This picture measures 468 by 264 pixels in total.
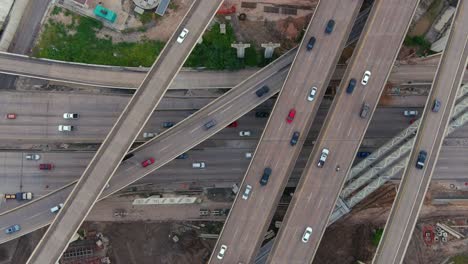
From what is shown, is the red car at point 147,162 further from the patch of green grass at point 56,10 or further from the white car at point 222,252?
the patch of green grass at point 56,10

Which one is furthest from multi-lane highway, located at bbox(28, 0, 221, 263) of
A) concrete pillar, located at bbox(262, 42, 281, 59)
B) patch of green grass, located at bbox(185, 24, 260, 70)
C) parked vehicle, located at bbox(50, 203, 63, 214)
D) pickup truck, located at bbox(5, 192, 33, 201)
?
pickup truck, located at bbox(5, 192, 33, 201)


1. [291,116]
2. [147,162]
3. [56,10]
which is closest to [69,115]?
[147,162]

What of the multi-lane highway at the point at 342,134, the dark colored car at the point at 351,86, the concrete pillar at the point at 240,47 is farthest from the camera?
the concrete pillar at the point at 240,47

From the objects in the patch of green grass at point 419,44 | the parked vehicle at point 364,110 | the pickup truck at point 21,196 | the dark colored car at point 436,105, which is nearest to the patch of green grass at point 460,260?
the dark colored car at point 436,105

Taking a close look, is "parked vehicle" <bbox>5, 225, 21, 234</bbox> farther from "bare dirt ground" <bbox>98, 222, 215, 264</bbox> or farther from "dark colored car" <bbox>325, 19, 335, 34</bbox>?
"dark colored car" <bbox>325, 19, 335, 34</bbox>

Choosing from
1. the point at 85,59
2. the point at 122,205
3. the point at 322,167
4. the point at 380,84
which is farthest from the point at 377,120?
the point at 85,59

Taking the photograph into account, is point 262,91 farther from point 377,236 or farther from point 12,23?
point 12,23

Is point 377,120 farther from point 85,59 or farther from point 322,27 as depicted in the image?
point 85,59
